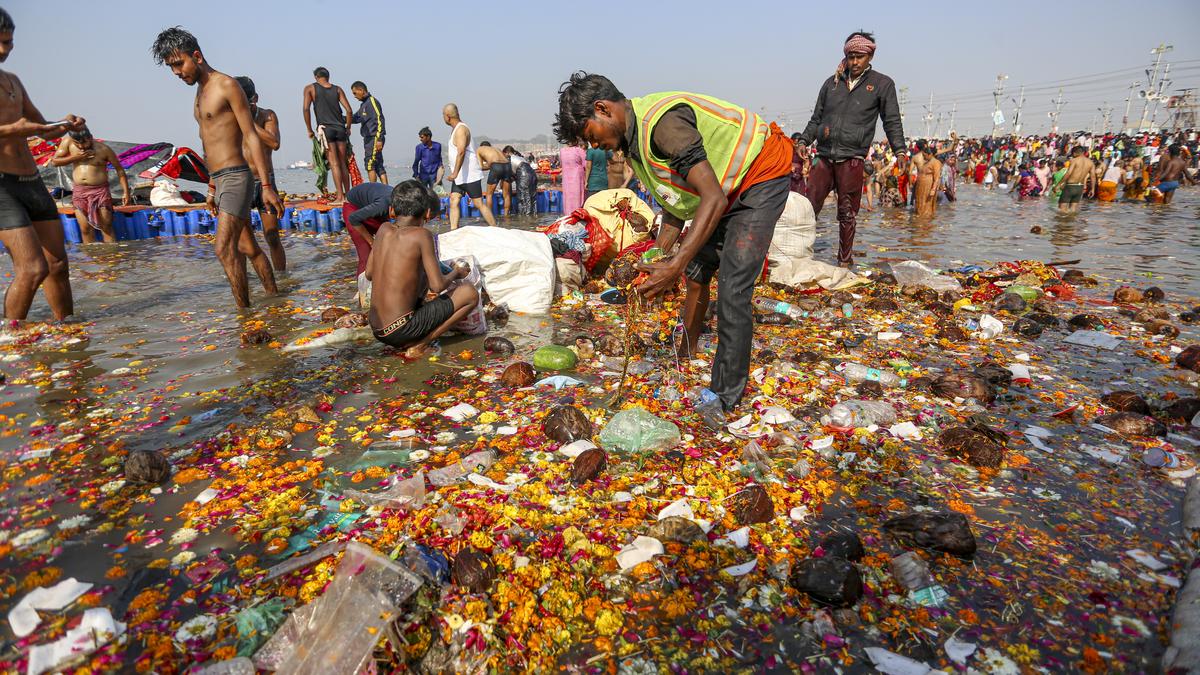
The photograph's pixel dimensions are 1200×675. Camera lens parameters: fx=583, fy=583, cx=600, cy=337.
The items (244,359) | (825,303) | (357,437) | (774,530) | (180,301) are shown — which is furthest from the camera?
(180,301)

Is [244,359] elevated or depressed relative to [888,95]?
depressed

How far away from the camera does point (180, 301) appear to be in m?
5.47

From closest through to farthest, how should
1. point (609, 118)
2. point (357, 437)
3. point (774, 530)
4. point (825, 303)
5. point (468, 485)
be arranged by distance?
1. point (774, 530)
2. point (468, 485)
3. point (609, 118)
4. point (357, 437)
5. point (825, 303)

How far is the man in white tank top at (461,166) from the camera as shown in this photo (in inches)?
333

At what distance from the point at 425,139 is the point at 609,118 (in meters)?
9.12

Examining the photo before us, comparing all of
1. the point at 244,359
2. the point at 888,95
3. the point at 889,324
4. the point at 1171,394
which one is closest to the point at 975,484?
the point at 1171,394

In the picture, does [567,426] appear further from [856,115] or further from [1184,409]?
[856,115]

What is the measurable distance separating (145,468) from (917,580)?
113 inches

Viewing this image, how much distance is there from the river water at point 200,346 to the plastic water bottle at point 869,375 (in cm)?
121

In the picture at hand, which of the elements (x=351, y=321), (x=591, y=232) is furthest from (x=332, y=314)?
(x=591, y=232)

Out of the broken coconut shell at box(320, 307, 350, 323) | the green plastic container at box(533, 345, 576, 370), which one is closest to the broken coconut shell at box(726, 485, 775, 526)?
the green plastic container at box(533, 345, 576, 370)

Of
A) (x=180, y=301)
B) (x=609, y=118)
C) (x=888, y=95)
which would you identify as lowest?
Result: (x=180, y=301)

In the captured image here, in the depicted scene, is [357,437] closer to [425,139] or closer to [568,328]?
[568,328]

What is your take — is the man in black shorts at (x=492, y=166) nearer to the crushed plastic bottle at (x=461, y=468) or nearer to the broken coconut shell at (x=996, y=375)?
the crushed plastic bottle at (x=461, y=468)
